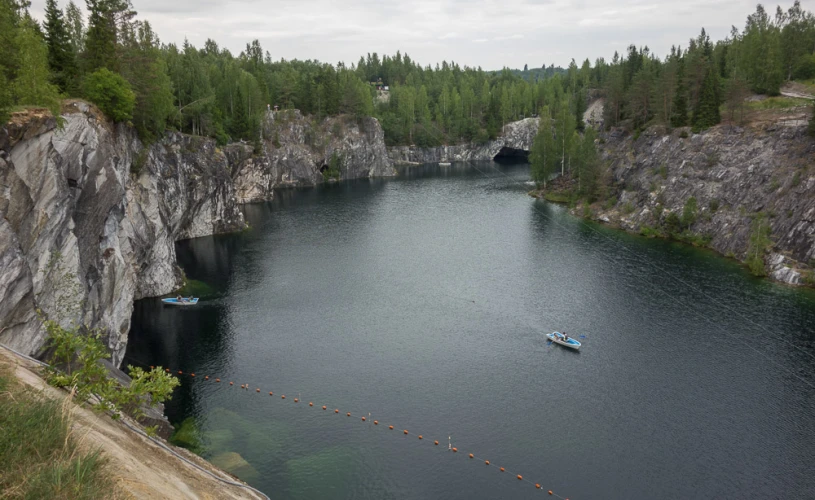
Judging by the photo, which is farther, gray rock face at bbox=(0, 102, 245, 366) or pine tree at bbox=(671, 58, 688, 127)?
pine tree at bbox=(671, 58, 688, 127)

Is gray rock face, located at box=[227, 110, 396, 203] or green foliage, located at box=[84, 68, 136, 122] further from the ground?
green foliage, located at box=[84, 68, 136, 122]

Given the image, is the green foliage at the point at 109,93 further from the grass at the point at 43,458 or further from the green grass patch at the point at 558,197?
the green grass patch at the point at 558,197

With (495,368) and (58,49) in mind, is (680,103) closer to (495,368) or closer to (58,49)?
(495,368)

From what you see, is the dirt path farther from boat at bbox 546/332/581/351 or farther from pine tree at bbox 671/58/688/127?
pine tree at bbox 671/58/688/127

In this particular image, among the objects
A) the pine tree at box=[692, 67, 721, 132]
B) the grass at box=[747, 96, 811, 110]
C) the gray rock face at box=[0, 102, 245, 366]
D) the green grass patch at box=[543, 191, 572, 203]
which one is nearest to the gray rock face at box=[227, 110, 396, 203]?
the gray rock face at box=[0, 102, 245, 366]

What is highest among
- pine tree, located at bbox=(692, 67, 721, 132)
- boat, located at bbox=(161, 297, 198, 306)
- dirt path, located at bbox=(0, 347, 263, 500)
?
pine tree, located at bbox=(692, 67, 721, 132)

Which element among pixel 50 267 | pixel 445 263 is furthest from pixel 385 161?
pixel 50 267
